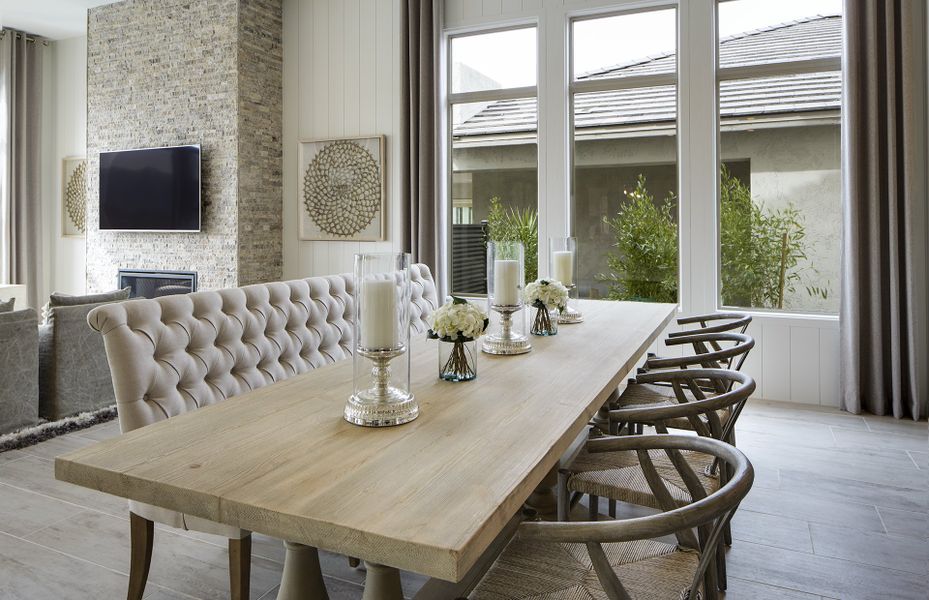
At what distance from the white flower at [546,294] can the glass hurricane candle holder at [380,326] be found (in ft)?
3.32

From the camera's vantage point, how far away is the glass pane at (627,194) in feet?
15.6

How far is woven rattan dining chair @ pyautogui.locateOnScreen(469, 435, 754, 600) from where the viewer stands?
1046mm

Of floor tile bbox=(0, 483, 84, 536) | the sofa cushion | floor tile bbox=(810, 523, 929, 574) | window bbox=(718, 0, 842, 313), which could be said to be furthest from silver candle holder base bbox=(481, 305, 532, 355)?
window bbox=(718, 0, 842, 313)

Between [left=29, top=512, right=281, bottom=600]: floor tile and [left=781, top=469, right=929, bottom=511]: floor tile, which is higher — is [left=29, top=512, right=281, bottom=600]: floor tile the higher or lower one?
the lower one

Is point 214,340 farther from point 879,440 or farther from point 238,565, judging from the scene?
point 879,440

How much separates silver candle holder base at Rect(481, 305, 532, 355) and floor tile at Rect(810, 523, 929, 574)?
1.33 meters

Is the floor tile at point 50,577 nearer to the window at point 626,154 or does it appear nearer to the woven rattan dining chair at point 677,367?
the woven rattan dining chair at point 677,367

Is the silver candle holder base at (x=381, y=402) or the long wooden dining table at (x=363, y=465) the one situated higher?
the silver candle holder base at (x=381, y=402)

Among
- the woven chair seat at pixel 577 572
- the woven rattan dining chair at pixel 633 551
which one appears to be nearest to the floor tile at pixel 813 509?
the woven rattan dining chair at pixel 633 551

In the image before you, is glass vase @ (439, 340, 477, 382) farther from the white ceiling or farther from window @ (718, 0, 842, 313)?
the white ceiling

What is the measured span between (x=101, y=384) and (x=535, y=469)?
3630 mm

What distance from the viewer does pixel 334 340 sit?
306 centimetres

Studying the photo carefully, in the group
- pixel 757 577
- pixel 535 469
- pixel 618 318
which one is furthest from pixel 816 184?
pixel 535 469

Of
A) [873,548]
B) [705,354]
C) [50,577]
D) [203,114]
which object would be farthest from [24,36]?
[873,548]
